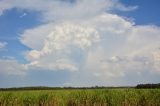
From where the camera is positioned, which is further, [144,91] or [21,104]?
[144,91]

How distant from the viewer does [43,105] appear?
2539cm

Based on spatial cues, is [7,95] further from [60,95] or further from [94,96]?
[94,96]

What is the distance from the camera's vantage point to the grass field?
2536 centimetres

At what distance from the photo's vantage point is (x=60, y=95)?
25984 mm

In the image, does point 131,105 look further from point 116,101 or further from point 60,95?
point 60,95

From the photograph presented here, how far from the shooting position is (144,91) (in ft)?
88.1

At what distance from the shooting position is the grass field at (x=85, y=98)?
25.4 metres

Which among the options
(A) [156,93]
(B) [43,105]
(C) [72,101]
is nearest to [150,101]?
(A) [156,93]

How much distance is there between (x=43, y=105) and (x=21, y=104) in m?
1.56

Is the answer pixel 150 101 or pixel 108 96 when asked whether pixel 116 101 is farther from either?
pixel 150 101

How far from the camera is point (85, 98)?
26266mm

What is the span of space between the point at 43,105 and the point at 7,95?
275cm

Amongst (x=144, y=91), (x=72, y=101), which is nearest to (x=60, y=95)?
(x=72, y=101)

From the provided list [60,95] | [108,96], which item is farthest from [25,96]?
[108,96]
